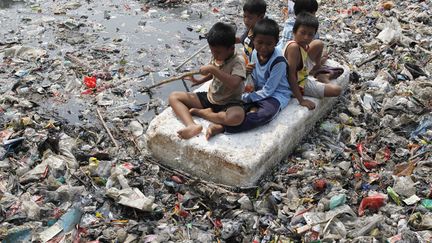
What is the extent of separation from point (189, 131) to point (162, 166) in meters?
0.43

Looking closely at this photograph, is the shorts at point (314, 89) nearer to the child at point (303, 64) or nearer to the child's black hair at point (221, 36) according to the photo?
the child at point (303, 64)

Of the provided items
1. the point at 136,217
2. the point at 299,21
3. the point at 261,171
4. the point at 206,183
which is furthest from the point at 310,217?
the point at 299,21

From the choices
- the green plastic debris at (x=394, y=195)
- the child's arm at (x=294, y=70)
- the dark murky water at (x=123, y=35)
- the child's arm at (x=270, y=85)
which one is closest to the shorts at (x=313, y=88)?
the child's arm at (x=294, y=70)

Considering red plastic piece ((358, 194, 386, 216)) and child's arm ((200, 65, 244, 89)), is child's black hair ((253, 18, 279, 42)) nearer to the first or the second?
child's arm ((200, 65, 244, 89))

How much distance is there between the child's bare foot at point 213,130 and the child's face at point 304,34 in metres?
1.10

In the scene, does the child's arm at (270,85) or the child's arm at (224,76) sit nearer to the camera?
the child's arm at (224,76)

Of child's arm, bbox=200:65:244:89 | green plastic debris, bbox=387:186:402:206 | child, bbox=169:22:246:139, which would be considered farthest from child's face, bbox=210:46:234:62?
green plastic debris, bbox=387:186:402:206

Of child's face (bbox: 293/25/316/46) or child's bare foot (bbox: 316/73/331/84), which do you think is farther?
child's bare foot (bbox: 316/73/331/84)

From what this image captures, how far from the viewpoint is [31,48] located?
5.81 m

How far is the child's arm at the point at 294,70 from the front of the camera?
12.8 ft

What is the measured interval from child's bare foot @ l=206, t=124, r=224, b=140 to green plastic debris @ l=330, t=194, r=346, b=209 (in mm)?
1029

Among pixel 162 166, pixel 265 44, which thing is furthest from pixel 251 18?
pixel 162 166

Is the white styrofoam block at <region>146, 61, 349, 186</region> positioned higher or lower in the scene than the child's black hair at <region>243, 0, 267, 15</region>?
lower

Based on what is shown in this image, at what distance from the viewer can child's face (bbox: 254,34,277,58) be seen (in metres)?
3.63
